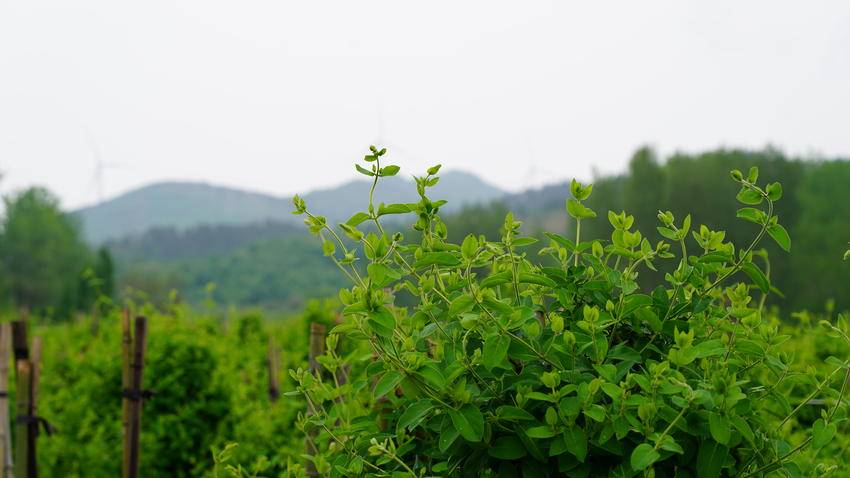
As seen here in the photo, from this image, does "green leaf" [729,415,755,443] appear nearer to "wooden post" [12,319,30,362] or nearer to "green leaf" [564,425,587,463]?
"green leaf" [564,425,587,463]

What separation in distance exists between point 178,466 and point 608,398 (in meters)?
6.03

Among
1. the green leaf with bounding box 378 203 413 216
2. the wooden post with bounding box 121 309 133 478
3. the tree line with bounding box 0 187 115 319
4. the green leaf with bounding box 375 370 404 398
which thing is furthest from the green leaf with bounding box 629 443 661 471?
the tree line with bounding box 0 187 115 319

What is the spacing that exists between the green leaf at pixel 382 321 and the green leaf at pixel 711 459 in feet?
2.35

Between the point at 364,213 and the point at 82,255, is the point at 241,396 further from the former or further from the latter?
the point at 82,255

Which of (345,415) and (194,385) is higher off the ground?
(345,415)

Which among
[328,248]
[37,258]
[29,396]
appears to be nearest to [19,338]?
[29,396]

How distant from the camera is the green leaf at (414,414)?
1707 mm

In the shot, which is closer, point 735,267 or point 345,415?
point 735,267

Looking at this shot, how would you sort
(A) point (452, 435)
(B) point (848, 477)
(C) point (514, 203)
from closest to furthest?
(A) point (452, 435) → (B) point (848, 477) → (C) point (514, 203)

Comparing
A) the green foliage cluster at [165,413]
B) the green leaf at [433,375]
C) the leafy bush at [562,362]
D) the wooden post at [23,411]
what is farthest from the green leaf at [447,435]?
the green foliage cluster at [165,413]

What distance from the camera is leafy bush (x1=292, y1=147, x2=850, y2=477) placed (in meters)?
1.66

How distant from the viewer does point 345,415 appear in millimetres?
2180

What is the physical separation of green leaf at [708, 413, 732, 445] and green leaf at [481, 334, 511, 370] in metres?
0.44

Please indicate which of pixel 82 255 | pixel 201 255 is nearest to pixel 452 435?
pixel 82 255
